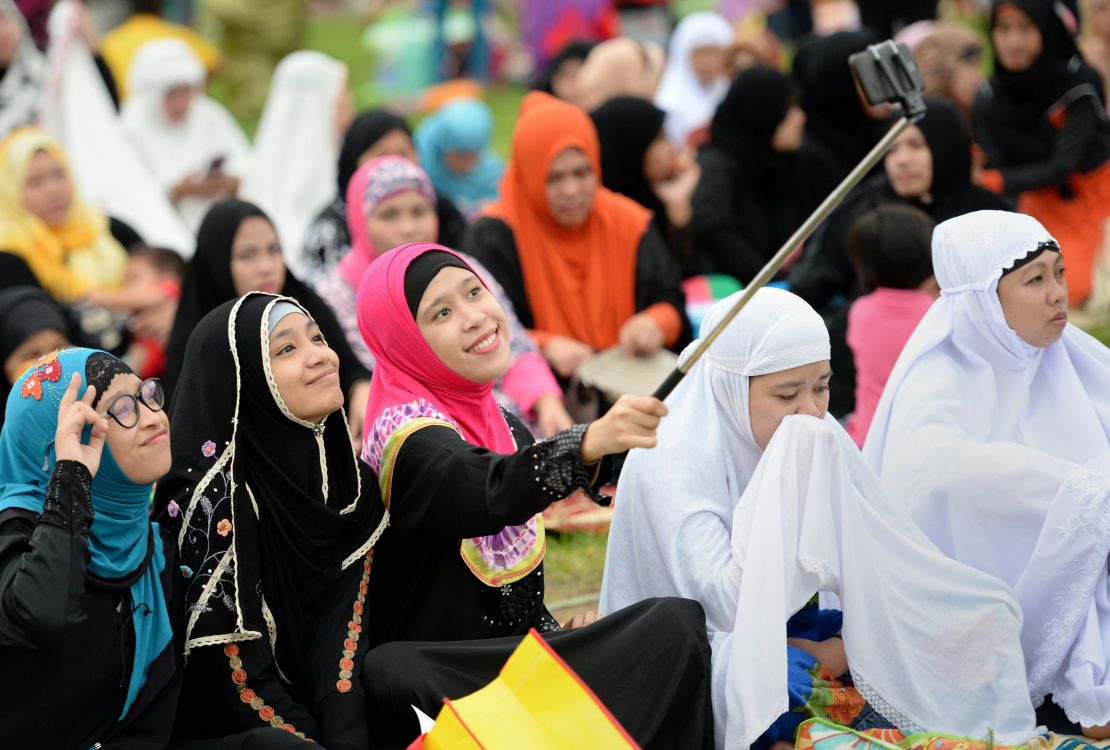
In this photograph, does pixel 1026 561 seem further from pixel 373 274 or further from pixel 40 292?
pixel 40 292

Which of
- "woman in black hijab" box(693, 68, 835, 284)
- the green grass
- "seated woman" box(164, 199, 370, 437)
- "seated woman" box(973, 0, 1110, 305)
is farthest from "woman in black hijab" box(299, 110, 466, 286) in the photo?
"seated woman" box(973, 0, 1110, 305)

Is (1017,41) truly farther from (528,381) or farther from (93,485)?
(93,485)

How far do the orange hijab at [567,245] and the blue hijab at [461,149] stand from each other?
5.49ft

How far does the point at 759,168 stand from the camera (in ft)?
22.3

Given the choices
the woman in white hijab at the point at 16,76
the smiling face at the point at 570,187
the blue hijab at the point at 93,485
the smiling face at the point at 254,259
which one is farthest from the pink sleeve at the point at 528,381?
the woman in white hijab at the point at 16,76

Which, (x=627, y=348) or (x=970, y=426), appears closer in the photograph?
(x=970, y=426)

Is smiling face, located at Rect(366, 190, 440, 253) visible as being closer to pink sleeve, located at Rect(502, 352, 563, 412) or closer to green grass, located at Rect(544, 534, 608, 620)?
pink sleeve, located at Rect(502, 352, 563, 412)

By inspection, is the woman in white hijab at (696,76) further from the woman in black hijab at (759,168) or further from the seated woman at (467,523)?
the seated woman at (467,523)

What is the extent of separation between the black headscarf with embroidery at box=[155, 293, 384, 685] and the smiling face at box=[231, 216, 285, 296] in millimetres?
1724

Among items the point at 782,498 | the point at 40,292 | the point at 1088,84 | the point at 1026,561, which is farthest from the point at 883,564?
the point at 1088,84

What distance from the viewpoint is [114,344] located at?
19.0ft

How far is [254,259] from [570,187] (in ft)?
4.24

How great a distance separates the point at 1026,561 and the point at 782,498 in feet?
2.50

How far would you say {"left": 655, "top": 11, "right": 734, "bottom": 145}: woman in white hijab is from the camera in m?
9.31
